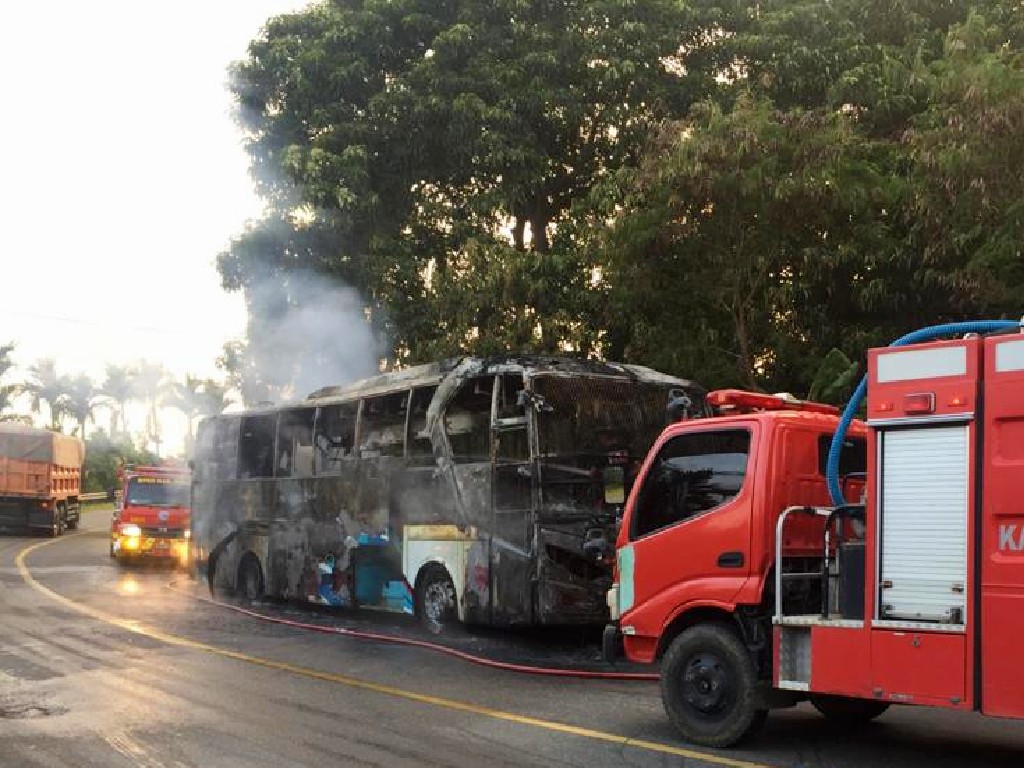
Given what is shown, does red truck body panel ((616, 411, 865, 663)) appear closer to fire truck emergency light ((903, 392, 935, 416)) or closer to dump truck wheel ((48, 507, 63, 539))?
fire truck emergency light ((903, 392, 935, 416))

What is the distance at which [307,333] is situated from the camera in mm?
22797

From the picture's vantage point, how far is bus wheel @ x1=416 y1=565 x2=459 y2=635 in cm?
1368

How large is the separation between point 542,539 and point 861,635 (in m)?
5.57

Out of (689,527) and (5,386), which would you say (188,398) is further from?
(689,527)

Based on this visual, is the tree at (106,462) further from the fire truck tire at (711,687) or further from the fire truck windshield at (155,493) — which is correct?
the fire truck tire at (711,687)

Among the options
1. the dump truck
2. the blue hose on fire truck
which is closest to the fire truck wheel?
the blue hose on fire truck

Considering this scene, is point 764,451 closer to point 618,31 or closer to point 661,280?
point 661,280

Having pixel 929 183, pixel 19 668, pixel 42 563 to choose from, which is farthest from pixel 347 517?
Answer: pixel 42 563

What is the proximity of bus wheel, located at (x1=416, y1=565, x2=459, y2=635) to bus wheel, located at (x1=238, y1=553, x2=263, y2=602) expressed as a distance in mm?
4732

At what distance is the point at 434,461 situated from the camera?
13883mm

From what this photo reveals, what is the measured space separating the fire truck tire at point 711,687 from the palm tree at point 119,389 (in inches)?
3096

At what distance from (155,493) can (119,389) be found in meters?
58.4

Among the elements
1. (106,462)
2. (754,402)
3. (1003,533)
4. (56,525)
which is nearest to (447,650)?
(754,402)

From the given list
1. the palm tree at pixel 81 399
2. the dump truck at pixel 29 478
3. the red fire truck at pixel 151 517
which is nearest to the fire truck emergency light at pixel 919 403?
the red fire truck at pixel 151 517
